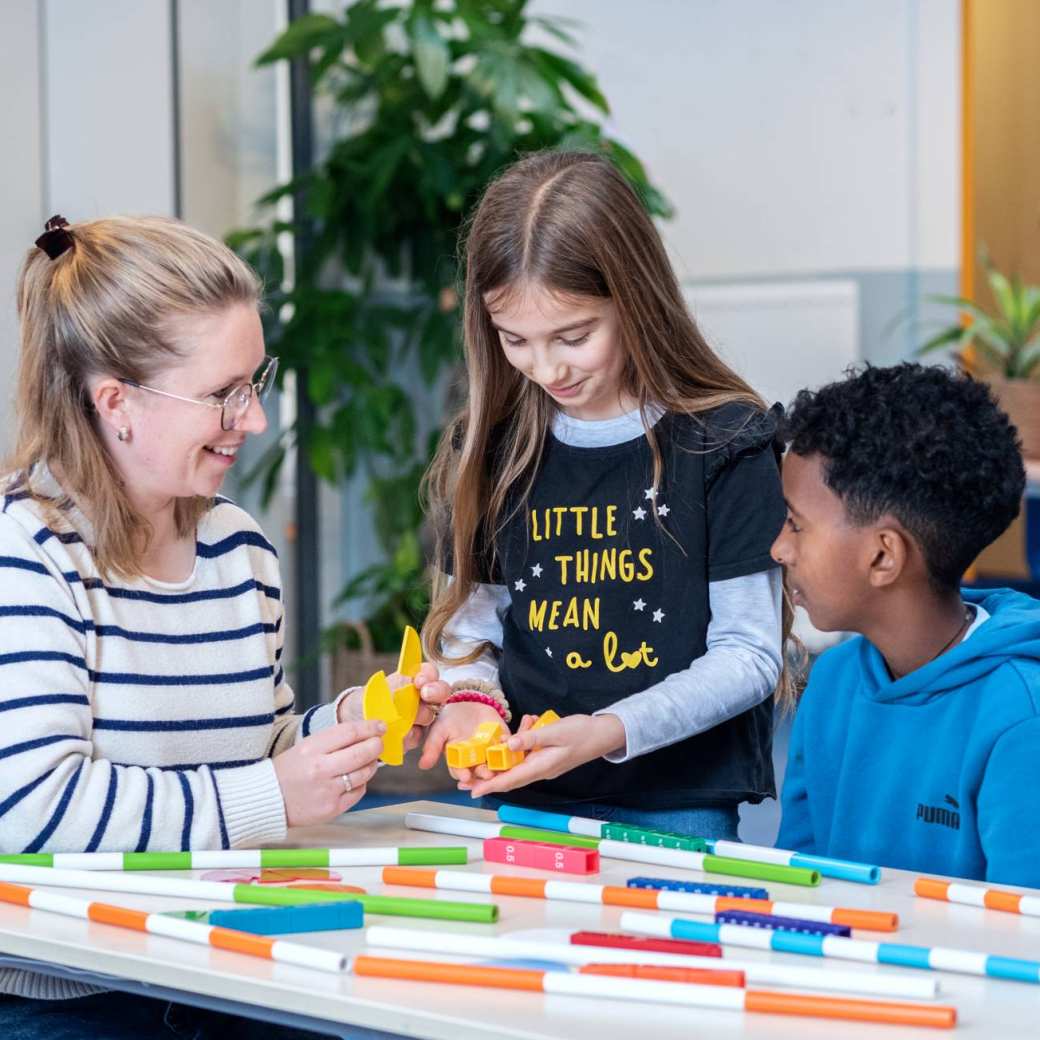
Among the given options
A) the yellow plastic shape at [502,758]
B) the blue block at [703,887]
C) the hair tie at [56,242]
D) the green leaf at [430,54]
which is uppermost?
the green leaf at [430,54]

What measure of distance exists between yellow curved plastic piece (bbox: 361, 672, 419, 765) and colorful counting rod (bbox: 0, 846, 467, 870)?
146 millimetres

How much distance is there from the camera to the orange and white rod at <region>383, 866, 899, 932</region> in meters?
1.26

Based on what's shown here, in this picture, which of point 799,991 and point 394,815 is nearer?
point 799,991

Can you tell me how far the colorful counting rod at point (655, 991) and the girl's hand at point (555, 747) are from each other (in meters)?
0.46

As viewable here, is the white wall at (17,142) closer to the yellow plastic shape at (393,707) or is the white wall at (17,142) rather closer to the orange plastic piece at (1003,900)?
the yellow plastic shape at (393,707)

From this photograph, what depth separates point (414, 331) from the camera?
4555 millimetres

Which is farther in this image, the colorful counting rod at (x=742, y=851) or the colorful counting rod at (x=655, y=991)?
the colorful counting rod at (x=742, y=851)

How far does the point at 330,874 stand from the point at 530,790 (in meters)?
0.51

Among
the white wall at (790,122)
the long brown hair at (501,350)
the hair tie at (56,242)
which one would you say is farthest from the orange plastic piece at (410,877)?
the white wall at (790,122)

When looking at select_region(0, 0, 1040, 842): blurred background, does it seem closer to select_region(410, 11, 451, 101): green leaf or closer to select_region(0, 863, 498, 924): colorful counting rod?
select_region(410, 11, 451, 101): green leaf

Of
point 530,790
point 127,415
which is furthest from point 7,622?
point 530,790

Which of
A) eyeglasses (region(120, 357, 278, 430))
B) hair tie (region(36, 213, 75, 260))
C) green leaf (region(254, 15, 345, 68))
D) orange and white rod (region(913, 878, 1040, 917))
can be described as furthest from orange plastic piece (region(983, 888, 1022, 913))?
green leaf (region(254, 15, 345, 68))

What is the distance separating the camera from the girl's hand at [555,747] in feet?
5.19

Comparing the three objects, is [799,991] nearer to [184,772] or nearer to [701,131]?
[184,772]
